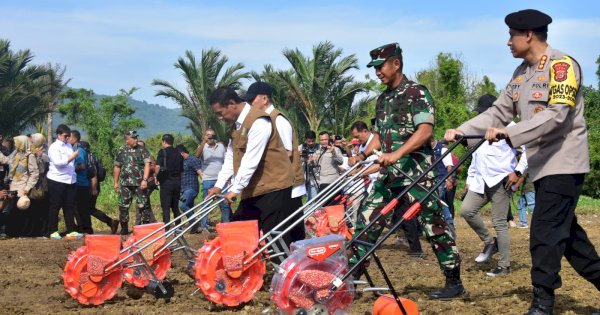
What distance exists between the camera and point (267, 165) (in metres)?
6.82

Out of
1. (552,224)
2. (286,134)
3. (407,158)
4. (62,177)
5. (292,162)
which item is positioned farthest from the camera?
(62,177)

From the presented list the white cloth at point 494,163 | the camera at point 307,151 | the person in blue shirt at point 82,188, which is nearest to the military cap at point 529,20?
the white cloth at point 494,163

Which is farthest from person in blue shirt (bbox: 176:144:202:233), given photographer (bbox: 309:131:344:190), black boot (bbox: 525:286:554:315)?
black boot (bbox: 525:286:554:315)

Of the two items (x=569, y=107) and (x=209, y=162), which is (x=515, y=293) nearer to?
(x=569, y=107)

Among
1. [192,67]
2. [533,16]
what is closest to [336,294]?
[533,16]

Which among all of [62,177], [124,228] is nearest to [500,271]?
[62,177]

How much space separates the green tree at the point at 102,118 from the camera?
42.5 meters

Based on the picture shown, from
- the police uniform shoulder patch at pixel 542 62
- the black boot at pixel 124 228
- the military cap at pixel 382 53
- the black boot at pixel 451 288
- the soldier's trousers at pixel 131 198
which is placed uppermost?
the military cap at pixel 382 53

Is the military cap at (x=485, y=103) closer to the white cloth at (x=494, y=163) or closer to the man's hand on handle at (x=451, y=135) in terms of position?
the white cloth at (x=494, y=163)

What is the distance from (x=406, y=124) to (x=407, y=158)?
0.27 metres

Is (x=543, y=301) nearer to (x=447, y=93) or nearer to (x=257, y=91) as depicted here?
(x=257, y=91)

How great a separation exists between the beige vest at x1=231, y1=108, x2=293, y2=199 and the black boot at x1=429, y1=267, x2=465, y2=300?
1.61 m

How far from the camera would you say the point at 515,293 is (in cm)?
661

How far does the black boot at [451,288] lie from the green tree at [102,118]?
36367 mm
